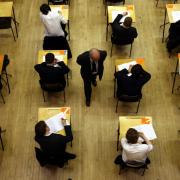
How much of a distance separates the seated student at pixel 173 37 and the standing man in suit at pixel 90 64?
1.84 metres

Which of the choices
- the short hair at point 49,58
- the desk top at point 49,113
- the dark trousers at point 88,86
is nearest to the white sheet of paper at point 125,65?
the dark trousers at point 88,86

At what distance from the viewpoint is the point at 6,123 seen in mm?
7191

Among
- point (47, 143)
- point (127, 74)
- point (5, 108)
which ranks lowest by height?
point (5, 108)

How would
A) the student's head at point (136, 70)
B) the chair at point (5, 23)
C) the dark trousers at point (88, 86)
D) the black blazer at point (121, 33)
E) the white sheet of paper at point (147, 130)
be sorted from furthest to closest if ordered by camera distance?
the chair at point (5, 23) → the black blazer at point (121, 33) → the dark trousers at point (88, 86) → the student's head at point (136, 70) → the white sheet of paper at point (147, 130)

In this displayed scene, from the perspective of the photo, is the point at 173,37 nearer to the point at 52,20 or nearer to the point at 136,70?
the point at 136,70

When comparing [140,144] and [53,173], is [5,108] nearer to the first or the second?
[53,173]

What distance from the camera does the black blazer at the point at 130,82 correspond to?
6.64 metres

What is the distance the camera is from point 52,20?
7391 mm

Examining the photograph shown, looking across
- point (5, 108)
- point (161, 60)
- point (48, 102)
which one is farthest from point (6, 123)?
point (161, 60)

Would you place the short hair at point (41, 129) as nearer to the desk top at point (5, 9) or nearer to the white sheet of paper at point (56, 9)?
the white sheet of paper at point (56, 9)

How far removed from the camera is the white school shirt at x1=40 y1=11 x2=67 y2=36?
735 cm

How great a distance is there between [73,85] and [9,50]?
5.88 ft

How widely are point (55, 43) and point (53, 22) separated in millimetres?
570

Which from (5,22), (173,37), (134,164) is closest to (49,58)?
(5,22)
